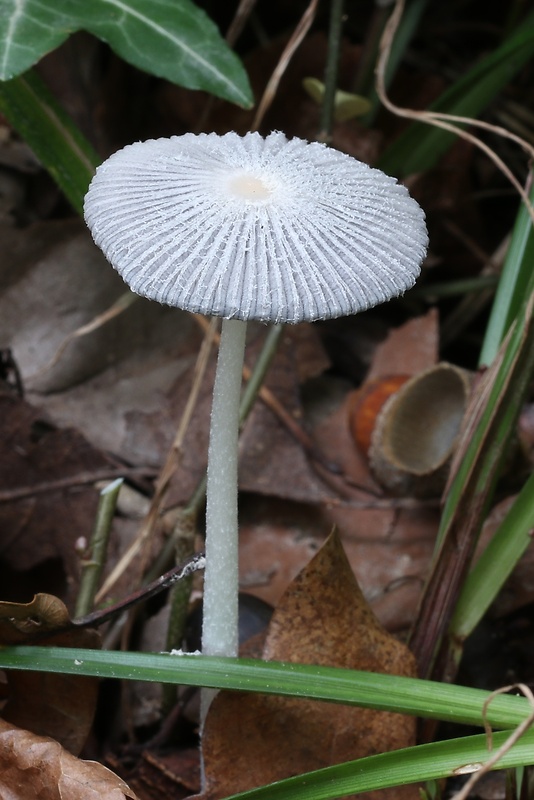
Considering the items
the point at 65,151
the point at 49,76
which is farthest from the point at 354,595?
the point at 49,76

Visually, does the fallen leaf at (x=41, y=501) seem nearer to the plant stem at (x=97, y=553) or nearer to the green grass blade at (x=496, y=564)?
the plant stem at (x=97, y=553)

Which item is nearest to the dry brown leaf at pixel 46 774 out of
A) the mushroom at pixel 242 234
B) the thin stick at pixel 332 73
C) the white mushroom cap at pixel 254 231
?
the mushroom at pixel 242 234

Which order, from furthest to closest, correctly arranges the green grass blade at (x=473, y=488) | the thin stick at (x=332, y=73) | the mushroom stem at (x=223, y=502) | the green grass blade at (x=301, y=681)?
the thin stick at (x=332, y=73)
the green grass blade at (x=473, y=488)
the mushroom stem at (x=223, y=502)
the green grass blade at (x=301, y=681)

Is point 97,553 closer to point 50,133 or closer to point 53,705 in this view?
point 53,705

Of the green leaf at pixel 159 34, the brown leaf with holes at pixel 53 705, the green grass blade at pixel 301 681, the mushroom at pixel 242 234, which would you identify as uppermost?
the green leaf at pixel 159 34

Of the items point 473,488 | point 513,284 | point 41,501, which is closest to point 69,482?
point 41,501

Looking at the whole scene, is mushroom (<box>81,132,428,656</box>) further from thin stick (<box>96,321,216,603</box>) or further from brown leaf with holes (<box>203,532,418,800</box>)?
thin stick (<box>96,321,216,603</box>)

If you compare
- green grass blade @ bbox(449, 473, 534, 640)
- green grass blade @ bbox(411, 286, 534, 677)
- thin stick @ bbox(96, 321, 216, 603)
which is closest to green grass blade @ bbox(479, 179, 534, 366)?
green grass blade @ bbox(411, 286, 534, 677)
